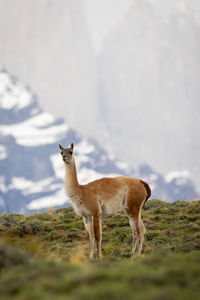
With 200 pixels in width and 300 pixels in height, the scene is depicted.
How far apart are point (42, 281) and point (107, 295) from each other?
0.87 metres

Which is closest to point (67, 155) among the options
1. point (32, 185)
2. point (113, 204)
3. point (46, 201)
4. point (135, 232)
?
point (113, 204)

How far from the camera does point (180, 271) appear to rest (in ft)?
16.4

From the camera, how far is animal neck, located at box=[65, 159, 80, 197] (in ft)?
33.6

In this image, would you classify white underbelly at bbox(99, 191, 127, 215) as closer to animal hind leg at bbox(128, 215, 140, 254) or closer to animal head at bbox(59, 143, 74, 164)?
animal hind leg at bbox(128, 215, 140, 254)

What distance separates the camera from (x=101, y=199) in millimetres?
10367

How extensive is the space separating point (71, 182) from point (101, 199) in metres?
0.84

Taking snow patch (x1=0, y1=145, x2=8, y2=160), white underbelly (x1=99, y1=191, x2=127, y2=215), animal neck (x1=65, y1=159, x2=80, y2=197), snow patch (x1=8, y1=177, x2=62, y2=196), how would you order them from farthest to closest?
snow patch (x1=0, y1=145, x2=8, y2=160) < snow patch (x1=8, y1=177, x2=62, y2=196) < white underbelly (x1=99, y1=191, x2=127, y2=215) < animal neck (x1=65, y1=159, x2=80, y2=197)

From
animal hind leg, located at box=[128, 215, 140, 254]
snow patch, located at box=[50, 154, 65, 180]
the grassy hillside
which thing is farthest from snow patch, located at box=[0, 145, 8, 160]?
the grassy hillside

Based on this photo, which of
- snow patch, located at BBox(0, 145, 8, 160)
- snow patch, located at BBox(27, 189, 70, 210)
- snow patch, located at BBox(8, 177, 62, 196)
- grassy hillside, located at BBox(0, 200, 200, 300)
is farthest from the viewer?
snow patch, located at BBox(0, 145, 8, 160)

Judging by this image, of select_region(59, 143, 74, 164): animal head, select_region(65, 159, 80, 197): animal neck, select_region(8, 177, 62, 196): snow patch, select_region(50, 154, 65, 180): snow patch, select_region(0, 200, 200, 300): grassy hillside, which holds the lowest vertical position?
select_region(0, 200, 200, 300): grassy hillside

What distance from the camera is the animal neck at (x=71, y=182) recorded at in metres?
10.2

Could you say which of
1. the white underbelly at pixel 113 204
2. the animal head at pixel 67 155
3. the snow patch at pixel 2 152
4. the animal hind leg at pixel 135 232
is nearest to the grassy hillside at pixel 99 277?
the animal hind leg at pixel 135 232

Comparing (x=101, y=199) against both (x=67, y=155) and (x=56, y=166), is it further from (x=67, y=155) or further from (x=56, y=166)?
(x=56, y=166)

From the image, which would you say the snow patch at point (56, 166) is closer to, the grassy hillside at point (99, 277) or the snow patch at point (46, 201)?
the snow patch at point (46, 201)
